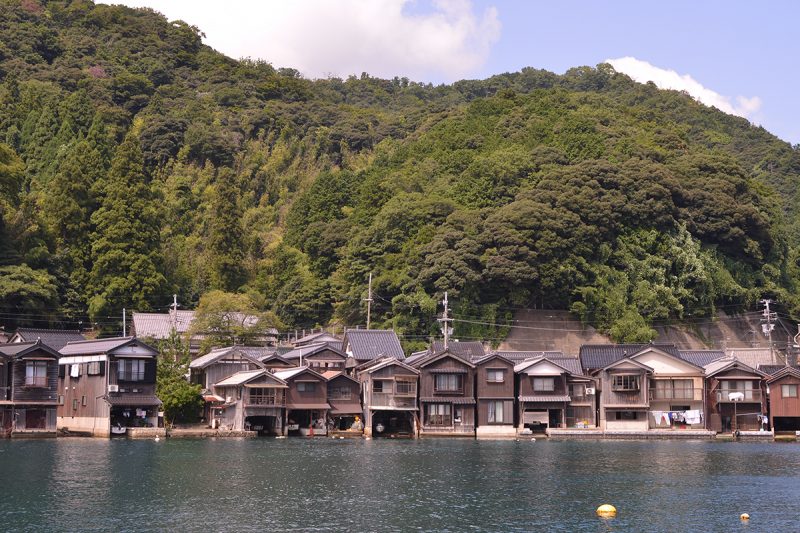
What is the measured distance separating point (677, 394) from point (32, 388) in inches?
1463

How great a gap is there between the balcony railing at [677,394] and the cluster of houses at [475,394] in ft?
0.20

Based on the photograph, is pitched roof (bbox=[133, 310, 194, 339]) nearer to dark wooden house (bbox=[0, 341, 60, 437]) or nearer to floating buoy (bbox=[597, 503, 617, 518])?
dark wooden house (bbox=[0, 341, 60, 437])

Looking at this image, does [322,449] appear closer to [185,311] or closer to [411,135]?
[185,311]

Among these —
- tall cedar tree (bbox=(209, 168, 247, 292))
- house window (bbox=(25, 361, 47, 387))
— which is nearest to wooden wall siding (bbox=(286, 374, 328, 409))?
house window (bbox=(25, 361, 47, 387))

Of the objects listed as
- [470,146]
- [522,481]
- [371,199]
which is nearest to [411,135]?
[470,146]

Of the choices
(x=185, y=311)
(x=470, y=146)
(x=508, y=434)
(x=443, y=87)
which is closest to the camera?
(x=508, y=434)

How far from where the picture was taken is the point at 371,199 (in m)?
94.4

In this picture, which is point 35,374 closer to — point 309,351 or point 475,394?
point 309,351

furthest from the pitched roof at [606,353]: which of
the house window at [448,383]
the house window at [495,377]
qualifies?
the house window at [448,383]

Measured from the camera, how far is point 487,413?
62656 millimetres

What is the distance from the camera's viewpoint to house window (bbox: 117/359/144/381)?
56.0m

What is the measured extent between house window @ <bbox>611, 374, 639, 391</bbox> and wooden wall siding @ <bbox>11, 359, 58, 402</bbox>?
1267 inches

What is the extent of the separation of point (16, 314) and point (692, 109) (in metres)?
103

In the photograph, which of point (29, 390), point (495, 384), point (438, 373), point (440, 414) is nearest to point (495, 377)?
point (495, 384)
